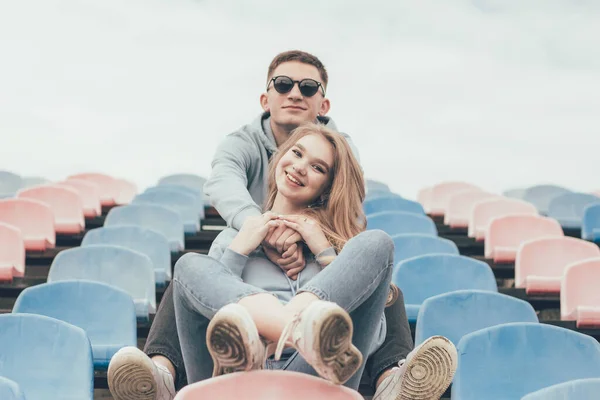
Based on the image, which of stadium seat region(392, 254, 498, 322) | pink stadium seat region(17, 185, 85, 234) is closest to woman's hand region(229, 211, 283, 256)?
stadium seat region(392, 254, 498, 322)

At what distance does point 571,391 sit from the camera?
68.0 inches

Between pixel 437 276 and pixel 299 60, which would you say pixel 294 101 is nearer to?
pixel 299 60

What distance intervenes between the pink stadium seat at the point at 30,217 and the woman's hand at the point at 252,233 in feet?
7.11

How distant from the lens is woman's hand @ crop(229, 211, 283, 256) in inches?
80.4

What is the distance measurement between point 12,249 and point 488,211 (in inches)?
92.4

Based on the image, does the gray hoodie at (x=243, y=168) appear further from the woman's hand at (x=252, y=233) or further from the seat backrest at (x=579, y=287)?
the seat backrest at (x=579, y=287)

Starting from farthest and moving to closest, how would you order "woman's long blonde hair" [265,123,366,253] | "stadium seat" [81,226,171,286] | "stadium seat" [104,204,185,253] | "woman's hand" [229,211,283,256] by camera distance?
"stadium seat" [104,204,185,253], "stadium seat" [81,226,171,286], "woman's long blonde hair" [265,123,366,253], "woman's hand" [229,211,283,256]

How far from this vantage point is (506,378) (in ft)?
7.75

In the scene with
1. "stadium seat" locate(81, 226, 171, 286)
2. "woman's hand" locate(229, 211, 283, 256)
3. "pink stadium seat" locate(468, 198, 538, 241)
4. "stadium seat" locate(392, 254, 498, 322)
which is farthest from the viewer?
"pink stadium seat" locate(468, 198, 538, 241)

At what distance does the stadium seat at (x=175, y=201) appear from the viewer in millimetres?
4719

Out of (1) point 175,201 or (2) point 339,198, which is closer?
(2) point 339,198

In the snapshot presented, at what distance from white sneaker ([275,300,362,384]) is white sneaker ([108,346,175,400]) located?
0.29 m

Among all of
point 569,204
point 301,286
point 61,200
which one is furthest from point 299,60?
point 569,204

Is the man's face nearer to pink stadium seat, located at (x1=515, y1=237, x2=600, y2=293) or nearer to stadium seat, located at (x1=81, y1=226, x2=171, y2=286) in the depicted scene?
stadium seat, located at (x1=81, y1=226, x2=171, y2=286)
